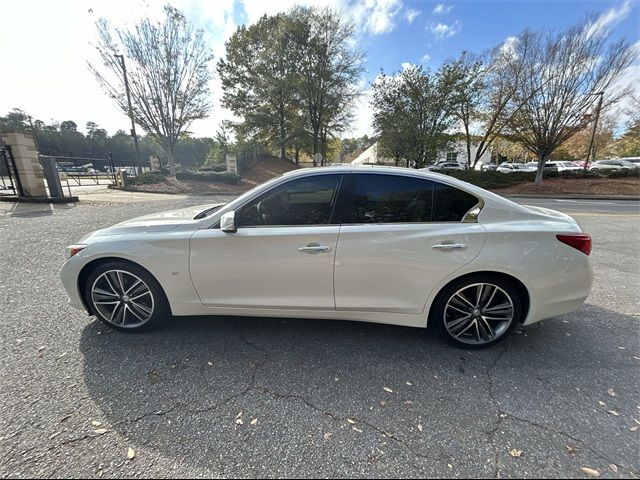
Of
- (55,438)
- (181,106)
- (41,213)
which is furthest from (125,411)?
(181,106)

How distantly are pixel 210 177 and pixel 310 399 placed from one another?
70.5 ft

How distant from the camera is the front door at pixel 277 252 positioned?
7.97 feet

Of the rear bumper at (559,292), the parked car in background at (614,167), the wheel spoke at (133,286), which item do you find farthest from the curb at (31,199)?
the parked car in background at (614,167)

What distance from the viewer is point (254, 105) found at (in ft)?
89.2

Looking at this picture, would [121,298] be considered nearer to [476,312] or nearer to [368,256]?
[368,256]

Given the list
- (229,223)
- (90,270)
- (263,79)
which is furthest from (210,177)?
(229,223)

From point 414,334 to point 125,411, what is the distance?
2.45 m

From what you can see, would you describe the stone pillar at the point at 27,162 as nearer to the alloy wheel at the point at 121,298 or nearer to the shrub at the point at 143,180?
the shrub at the point at 143,180

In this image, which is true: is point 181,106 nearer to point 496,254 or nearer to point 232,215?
point 232,215

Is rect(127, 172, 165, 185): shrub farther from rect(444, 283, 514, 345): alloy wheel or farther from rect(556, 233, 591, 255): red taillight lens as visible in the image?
rect(556, 233, 591, 255): red taillight lens

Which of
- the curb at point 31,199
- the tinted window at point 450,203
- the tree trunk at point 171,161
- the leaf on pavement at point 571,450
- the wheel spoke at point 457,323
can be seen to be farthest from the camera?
the tree trunk at point 171,161

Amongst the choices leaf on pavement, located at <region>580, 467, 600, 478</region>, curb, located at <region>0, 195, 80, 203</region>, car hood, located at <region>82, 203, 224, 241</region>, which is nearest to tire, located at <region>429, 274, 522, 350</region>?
leaf on pavement, located at <region>580, 467, 600, 478</region>

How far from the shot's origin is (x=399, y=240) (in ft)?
7.80

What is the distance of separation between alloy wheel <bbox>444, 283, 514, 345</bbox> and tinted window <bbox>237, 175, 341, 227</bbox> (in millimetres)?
1410
